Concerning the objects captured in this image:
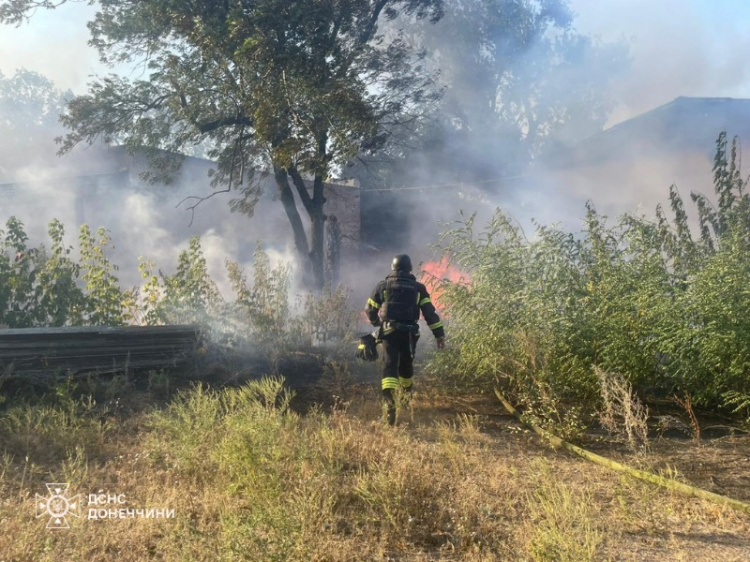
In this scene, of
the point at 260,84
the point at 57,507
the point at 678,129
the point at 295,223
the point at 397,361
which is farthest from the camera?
the point at 678,129

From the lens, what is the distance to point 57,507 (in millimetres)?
4480

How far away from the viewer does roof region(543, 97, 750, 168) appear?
65.6 ft

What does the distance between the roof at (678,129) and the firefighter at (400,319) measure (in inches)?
614

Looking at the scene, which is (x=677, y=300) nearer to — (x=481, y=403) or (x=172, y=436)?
(x=481, y=403)

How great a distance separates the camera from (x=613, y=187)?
2150cm

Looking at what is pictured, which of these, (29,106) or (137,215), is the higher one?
(29,106)

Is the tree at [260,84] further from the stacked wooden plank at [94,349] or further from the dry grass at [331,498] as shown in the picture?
the dry grass at [331,498]

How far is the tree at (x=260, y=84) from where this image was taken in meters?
11.8

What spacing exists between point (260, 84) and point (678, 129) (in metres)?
14.0

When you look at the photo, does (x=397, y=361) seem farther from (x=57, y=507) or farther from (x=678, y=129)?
(x=678, y=129)

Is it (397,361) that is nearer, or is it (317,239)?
(397,361)

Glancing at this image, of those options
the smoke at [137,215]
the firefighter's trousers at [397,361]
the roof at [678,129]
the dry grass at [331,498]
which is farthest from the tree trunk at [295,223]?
the roof at [678,129]

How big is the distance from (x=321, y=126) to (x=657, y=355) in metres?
7.62

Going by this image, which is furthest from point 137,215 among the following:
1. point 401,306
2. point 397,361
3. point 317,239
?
point 397,361
